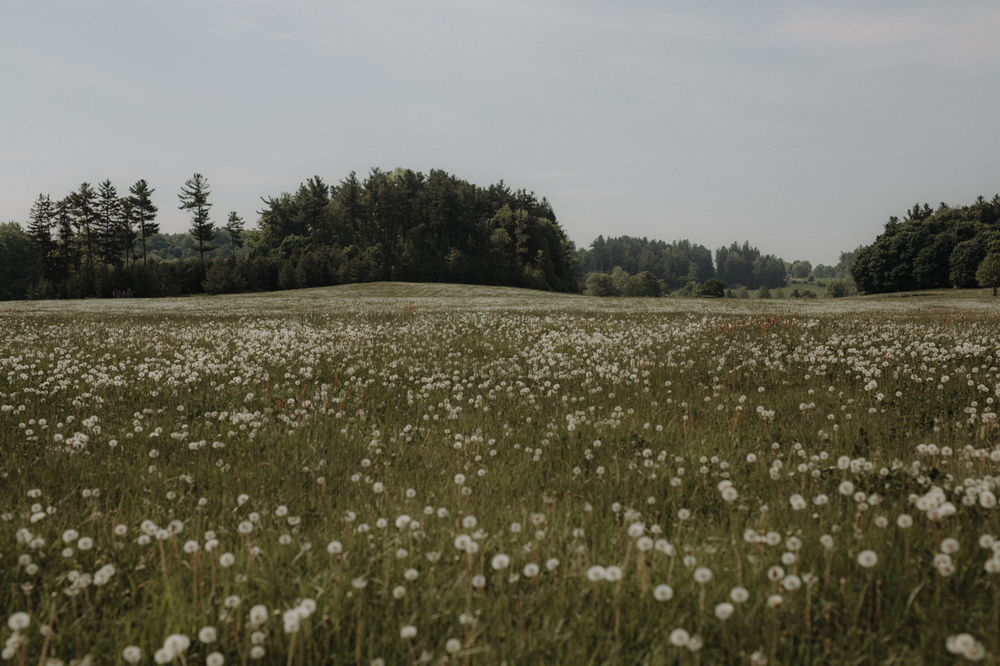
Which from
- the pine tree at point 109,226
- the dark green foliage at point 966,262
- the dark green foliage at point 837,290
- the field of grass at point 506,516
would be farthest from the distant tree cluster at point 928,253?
the pine tree at point 109,226

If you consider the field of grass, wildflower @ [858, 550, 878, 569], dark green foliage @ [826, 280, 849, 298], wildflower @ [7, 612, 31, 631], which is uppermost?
dark green foliage @ [826, 280, 849, 298]

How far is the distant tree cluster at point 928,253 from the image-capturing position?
7694cm

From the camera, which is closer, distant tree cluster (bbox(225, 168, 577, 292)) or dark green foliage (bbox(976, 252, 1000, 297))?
dark green foliage (bbox(976, 252, 1000, 297))

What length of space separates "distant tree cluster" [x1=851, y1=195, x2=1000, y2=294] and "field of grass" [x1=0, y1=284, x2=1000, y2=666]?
92.6 metres

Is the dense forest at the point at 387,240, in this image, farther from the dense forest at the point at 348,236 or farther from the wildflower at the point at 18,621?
the wildflower at the point at 18,621

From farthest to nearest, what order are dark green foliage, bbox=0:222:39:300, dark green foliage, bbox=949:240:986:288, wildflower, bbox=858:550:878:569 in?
dark green foliage, bbox=0:222:39:300 < dark green foliage, bbox=949:240:986:288 < wildflower, bbox=858:550:878:569

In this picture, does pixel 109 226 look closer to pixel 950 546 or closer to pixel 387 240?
pixel 387 240

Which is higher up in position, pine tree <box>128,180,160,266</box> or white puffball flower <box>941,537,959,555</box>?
pine tree <box>128,180,160,266</box>

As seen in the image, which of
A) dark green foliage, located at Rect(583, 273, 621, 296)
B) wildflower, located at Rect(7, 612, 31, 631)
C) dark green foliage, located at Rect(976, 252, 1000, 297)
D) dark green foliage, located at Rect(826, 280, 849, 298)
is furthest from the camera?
dark green foliage, located at Rect(826, 280, 849, 298)

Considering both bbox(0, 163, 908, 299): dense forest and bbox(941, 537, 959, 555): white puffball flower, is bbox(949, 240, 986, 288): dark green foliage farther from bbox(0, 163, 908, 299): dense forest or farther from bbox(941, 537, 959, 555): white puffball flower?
bbox(941, 537, 959, 555): white puffball flower

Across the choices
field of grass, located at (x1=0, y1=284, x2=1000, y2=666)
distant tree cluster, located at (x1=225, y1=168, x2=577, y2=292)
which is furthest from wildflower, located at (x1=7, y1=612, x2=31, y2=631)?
distant tree cluster, located at (x1=225, y1=168, x2=577, y2=292)

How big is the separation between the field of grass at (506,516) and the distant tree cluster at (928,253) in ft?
304

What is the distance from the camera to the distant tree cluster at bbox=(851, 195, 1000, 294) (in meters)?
76.9

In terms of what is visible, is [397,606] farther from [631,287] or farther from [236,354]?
[631,287]
